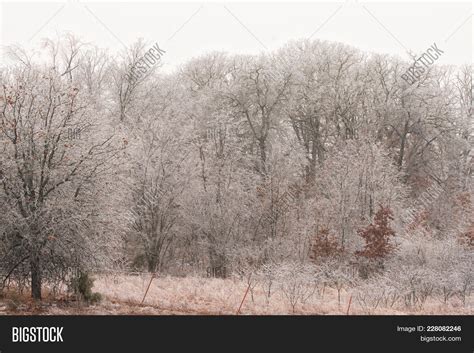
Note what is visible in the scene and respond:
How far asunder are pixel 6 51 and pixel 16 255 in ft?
61.9

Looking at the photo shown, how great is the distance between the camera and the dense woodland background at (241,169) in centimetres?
1545

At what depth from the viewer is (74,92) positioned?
16.0 m

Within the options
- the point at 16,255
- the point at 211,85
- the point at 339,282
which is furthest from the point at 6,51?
the point at 339,282

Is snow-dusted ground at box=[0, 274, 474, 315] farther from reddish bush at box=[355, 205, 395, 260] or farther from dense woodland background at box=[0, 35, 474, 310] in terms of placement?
reddish bush at box=[355, 205, 395, 260]

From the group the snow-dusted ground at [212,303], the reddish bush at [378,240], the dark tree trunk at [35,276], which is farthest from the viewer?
the reddish bush at [378,240]

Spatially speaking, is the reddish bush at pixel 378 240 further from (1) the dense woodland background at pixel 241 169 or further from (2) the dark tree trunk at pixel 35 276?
(2) the dark tree trunk at pixel 35 276

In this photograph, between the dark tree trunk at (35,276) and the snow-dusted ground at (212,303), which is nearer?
the dark tree trunk at (35,276)

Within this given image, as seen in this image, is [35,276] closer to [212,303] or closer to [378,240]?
[212,303]

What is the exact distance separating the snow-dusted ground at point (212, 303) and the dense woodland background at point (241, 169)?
2.49 ft

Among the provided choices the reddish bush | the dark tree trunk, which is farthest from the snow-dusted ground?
the reddish bush

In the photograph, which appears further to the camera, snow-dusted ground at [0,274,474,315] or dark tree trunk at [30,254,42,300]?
snow-dusted ground at [0,274,474,315]

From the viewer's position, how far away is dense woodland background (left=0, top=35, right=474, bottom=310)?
15453 millimetres

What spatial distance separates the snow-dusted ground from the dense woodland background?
76 centimetres

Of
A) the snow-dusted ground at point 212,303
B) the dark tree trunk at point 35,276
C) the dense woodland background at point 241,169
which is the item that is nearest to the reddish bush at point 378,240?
the dense woodland background at point 241,169
